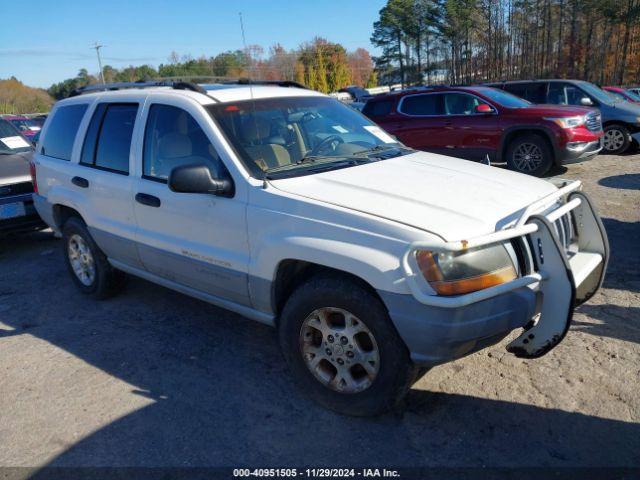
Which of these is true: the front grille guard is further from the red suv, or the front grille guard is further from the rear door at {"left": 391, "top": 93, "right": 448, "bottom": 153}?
the rear door at {"left": 391, "top": 93, "right": 448, "bottom": 153}

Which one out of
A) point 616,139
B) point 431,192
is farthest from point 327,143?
point 616,139

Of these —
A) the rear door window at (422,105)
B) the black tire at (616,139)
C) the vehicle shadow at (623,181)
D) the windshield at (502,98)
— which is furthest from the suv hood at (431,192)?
the black tire at (616,139)

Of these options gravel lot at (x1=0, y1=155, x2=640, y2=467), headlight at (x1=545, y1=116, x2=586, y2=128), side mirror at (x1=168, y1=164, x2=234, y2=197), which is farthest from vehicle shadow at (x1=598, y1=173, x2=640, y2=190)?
side mirror at (x1=168, y1=164, x2=234, y2=197)

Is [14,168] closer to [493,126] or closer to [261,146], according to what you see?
[261,146]

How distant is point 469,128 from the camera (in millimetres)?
10109

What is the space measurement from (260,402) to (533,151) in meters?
8.03

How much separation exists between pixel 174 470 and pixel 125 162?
2.44 metres

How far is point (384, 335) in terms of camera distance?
2781mm

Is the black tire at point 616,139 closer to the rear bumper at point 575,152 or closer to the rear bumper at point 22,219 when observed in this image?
the rear bumper at point 575,152

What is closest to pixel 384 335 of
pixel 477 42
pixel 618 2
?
pixel 618 2

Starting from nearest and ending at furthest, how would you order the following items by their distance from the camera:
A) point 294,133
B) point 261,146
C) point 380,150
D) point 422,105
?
point 261,146, point 294,133, point 380,150, point 422,105

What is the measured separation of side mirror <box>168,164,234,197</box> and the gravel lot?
130cm

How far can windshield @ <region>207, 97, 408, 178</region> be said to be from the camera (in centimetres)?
352

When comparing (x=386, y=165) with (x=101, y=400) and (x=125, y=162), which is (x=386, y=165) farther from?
(x=101, y=400)
